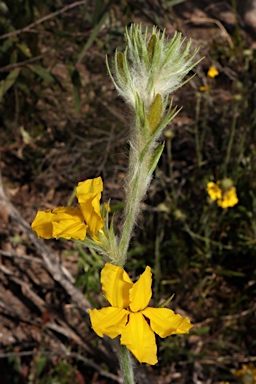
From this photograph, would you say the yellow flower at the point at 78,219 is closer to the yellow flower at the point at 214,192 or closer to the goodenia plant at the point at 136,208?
the goodenia plant at the point at 136,208

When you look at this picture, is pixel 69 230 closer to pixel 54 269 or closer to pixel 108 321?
pixel 108 321

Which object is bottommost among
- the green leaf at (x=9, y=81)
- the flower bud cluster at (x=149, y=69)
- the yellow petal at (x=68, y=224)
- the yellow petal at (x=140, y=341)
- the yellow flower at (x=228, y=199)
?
the yellow flower at (x=228, y=199)

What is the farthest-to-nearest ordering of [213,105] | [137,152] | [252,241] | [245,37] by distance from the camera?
[245,37]
[213,105]
[252,241]
[137,152]

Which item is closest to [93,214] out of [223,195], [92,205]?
[92,205]

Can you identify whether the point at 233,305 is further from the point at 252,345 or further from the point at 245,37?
the point at 245,37

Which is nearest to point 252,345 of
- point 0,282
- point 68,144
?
point 0,282

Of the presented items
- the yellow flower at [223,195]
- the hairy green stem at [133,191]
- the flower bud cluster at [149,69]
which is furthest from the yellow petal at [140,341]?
the yellow flower at [223,195]
